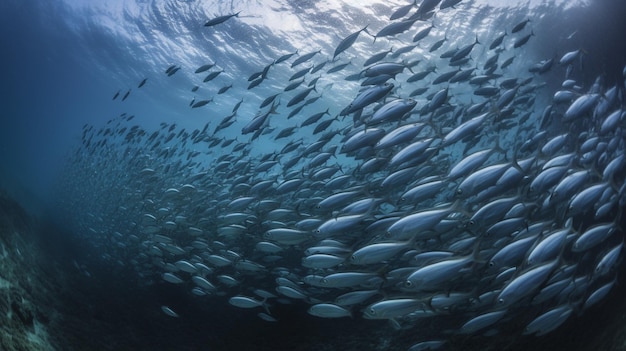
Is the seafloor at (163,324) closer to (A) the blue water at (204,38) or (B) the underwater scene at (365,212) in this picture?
(B) the underwater scene at (365,212)

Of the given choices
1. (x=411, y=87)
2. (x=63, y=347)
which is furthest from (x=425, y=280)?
(x=411, y=87)

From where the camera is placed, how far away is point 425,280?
11.4 ft

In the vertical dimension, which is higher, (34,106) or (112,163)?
(34,106)

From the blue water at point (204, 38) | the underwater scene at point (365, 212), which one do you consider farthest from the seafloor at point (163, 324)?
the blue water at point (204, 38)

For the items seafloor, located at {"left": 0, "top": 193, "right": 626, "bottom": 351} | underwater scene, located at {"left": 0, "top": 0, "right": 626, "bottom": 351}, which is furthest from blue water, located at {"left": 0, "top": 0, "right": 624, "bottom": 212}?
seafloor, located at {"left": 0, "top": 193, "right": 626, "bottom": 351}

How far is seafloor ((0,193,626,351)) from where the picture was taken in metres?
5.86

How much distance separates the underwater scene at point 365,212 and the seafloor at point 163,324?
0.17ft

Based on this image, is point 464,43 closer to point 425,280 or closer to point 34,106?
point 425,280

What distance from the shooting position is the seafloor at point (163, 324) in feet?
19.2

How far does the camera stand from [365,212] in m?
4.62

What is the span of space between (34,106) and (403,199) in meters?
89.3

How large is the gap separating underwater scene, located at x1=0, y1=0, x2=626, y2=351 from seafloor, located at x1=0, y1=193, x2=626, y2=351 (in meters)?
0.05

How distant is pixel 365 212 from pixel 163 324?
6.97 metres

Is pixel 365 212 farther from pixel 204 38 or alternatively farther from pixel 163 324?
pixel 204 38
